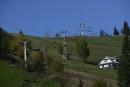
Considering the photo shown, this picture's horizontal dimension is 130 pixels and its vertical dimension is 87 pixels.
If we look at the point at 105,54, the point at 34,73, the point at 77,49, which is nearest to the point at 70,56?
the point at 77,49

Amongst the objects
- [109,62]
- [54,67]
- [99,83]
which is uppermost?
[54,67]

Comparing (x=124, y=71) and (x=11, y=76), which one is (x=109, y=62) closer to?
(x=124, y=71)

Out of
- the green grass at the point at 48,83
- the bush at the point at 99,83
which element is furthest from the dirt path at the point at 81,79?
the green grass at the point at 48,83

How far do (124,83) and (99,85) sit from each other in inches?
221

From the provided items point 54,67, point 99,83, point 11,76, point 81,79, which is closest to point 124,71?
point 99,83

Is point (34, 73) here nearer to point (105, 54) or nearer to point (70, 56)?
Result: point (70, 56)

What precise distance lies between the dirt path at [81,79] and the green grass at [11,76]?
30.7 feet

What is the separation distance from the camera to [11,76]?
102688mm

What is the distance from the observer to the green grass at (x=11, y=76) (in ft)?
323

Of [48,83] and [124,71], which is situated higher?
[124,71]

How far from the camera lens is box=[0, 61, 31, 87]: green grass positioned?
9838 cm

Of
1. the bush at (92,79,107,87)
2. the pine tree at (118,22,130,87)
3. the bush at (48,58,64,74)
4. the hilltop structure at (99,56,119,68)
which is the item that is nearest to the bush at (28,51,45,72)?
the bush at (48,58,64,74)

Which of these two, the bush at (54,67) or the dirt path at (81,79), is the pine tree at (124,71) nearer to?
the dirt path at (81,79)

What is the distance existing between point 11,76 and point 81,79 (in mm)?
14894
